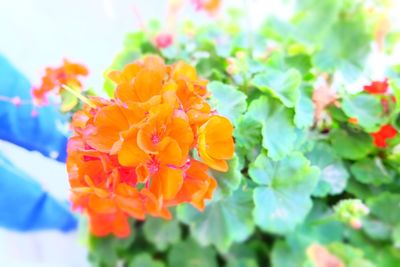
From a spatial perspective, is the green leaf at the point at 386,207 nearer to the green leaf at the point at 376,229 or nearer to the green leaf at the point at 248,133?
the green leaf at the point at 376,229

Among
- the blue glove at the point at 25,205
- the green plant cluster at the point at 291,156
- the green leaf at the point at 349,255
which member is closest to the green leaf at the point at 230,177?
the green plant cluster at the point at 291,156

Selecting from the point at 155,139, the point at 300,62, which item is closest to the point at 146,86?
the point at 155,139

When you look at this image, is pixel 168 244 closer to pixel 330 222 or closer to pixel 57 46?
pixel 330 222

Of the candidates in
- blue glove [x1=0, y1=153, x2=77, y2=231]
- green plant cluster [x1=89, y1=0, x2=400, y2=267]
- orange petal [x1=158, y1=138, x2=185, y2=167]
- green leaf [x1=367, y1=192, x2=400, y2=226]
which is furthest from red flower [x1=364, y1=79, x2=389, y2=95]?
blue glove [x1=0, y1=153, x2=77, y2=231]

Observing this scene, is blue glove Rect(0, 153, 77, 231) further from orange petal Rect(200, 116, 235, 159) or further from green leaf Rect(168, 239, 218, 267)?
orange petal Rect(200, 116, 235, 159)

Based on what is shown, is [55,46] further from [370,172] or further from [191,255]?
[370,172]

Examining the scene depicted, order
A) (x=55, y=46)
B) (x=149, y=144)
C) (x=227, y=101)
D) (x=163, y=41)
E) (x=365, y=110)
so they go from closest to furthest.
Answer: (x=149, y=144) → (x=227, y=101) → (x=365, y=110) → (x=163, y=41) → (x=55, y=46)
